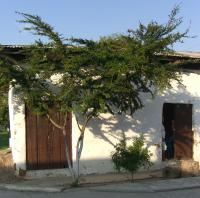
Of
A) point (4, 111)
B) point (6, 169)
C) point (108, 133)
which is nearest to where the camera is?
point (6, 169)

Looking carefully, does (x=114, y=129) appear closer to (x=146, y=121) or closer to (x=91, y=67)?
(x=146, y=121)

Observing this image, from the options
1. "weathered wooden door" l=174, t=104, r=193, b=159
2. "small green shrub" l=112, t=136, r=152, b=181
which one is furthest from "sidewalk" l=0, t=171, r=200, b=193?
"weathered wooden door" l=174, t=104, r=193, b=159

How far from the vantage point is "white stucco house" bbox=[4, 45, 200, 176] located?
13375 mm

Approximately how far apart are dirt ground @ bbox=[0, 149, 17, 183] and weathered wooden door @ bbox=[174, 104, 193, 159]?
5210 mm

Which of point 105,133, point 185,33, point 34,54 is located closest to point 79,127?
point 105,133

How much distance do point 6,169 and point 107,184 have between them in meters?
3.43

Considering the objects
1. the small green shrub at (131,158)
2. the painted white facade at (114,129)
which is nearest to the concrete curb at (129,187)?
the small green shrub at (131,158)

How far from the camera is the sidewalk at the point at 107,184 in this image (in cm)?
1133

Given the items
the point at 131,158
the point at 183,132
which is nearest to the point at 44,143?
the point at 131,158

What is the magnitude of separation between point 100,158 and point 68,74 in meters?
3.59

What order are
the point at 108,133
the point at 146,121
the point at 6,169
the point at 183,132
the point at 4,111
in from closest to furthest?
the point at 6,169
the point at 108,133
the point at 146,121
the point at 183,132
the point at 4,111

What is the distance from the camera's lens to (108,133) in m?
14.2

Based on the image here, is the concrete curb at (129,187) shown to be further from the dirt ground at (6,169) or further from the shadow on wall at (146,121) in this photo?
the shadow on wall at (146,121)

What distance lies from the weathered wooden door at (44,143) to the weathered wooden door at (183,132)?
12.7 feet
